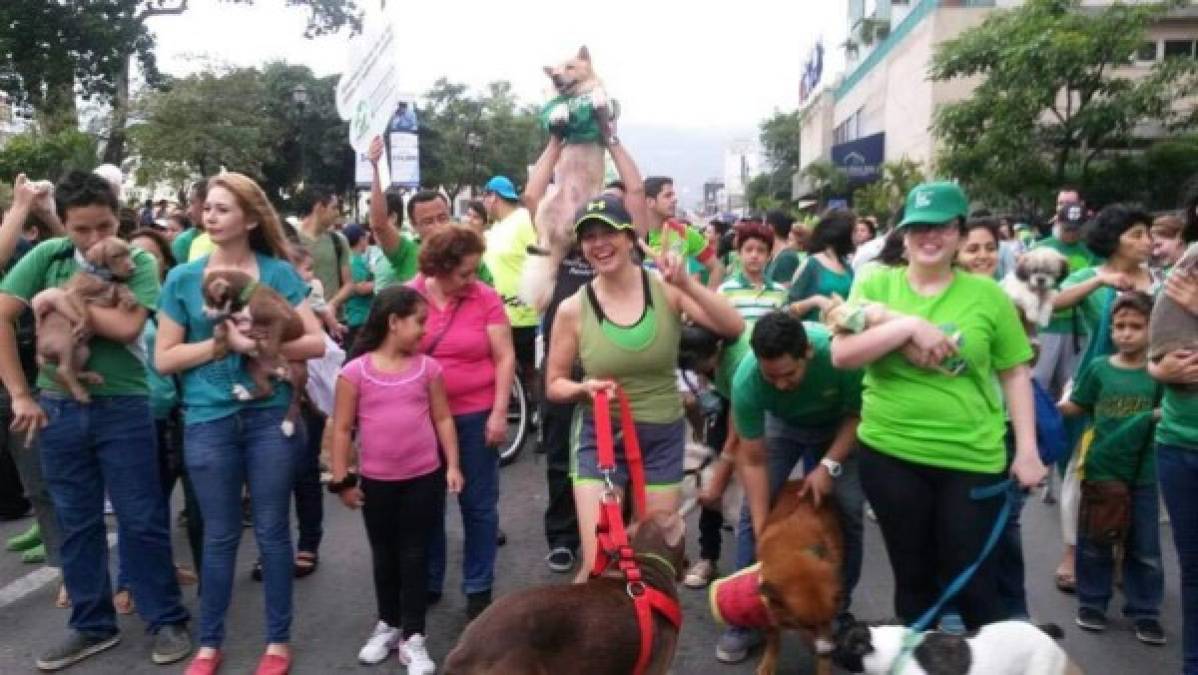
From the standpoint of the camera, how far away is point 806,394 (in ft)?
13.2

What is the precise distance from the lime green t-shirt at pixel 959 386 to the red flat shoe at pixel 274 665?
268 cm

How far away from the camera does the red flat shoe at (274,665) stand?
4.20 metres

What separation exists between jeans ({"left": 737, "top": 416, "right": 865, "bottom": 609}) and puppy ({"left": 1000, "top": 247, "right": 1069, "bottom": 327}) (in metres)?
2.16

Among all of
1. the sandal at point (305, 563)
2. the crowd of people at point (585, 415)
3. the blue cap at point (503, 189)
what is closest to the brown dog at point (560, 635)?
the crowd of people at point (585, 415)

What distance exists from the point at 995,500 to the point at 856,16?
7043cm

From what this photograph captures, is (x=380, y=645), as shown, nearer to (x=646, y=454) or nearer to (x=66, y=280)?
(x=646, y=454)

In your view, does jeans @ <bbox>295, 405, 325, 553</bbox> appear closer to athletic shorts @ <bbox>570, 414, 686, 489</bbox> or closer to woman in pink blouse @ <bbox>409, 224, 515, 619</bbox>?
woman in pink blouse @ <bbox>409, 224, 515, 619</bbox>

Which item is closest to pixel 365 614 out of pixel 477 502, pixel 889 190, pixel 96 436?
pixel 477 502

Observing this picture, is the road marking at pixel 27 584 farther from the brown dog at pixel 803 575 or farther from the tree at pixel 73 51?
the tree at pixel 73 51

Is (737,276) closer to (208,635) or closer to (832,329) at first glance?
(832,329)

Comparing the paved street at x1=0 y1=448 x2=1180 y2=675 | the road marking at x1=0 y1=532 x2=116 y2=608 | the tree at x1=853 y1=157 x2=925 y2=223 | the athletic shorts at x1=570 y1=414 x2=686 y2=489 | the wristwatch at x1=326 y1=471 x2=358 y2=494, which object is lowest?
the road marking at x1=0 y1=532 x2=116 y2=608

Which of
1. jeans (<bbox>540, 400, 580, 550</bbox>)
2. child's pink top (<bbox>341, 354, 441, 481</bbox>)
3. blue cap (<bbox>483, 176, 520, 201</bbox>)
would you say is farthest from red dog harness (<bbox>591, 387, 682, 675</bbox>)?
blue cap (<bbox>483, 176, 520, 201</bbox>)

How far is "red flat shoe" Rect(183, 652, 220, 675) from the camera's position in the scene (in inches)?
165

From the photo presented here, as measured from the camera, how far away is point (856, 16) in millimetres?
68125
